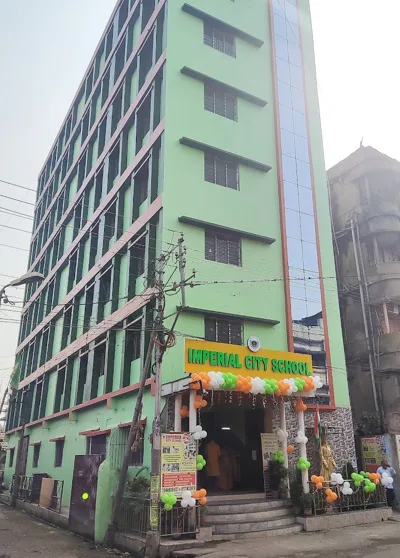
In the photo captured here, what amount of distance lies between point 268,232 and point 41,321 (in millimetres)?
20286

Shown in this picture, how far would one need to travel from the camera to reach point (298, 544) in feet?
37.9

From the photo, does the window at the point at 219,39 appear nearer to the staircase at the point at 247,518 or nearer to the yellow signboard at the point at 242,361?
the yellow signboard at the point at 242,361

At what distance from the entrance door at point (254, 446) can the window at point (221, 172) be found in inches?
374

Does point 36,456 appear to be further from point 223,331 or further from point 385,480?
point 385,480

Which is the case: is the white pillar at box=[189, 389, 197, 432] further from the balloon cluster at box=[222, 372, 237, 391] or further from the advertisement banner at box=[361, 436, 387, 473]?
the advertisement banner at box=[361, 436, 387, 473]

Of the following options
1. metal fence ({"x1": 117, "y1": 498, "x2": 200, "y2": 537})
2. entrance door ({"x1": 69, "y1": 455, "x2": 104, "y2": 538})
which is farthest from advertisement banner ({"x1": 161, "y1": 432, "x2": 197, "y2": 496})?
entrance door ({"x1": 69, "y1": 455, "x2": 104, "y2": 538})

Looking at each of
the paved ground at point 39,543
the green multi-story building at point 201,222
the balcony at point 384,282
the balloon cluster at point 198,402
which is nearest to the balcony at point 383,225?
the balcony at point 384,282

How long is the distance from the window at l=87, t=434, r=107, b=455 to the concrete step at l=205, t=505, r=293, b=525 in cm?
729

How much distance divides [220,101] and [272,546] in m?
17.9

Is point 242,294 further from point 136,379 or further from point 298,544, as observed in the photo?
point 298,544

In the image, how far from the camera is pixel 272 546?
11.3 meters

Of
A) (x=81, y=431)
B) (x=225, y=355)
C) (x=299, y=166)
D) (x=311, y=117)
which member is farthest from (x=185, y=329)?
(x=311, y=117)

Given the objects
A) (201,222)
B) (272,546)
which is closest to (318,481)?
(272,546)

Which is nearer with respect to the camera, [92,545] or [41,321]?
[92,545]
